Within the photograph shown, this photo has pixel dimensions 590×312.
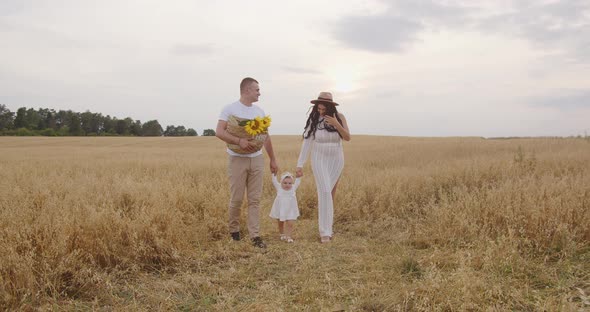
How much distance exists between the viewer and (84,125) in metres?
73.4

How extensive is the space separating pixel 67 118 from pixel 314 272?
8430cm

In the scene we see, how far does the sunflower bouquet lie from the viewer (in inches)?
222

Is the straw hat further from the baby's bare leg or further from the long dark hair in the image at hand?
the baby's bare leg

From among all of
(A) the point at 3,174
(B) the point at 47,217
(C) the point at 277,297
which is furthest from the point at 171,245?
(A) the point at 3,174

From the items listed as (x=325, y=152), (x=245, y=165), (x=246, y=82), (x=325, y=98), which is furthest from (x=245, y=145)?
(x=325, y=98)

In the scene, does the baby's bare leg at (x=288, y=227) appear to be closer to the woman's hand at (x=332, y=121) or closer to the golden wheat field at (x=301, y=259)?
the golden wheat field at (x=301, y=259)

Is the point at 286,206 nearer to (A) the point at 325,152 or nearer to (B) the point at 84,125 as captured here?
(A) the point at 325,152

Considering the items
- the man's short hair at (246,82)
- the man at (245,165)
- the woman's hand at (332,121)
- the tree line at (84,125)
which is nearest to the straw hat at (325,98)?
the woman's hand at (332,121)

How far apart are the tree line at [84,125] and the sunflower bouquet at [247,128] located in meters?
64.3

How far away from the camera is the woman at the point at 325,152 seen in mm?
6102

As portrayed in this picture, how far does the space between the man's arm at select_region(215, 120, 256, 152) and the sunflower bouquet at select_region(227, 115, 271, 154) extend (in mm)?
62

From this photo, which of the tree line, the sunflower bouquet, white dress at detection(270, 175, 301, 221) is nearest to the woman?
white dress at detection(270, 175, 301, 221)

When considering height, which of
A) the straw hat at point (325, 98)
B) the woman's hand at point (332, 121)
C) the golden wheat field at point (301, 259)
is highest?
the straw hat at point (325, 98)

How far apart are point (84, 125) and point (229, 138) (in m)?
77.0
